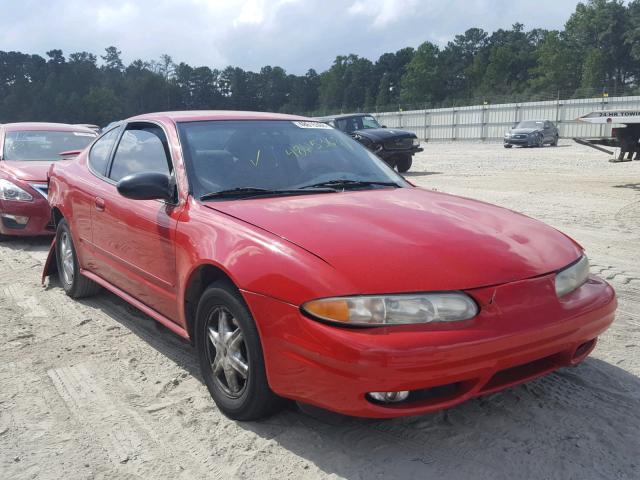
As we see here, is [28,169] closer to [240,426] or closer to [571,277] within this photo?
[240,426]

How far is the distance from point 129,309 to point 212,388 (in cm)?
196

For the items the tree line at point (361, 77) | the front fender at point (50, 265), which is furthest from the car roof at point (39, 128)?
the tree line at point (361, 77)

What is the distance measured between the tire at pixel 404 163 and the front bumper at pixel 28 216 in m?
10.5

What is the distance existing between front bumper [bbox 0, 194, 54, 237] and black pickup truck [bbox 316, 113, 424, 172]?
8572 millimetres

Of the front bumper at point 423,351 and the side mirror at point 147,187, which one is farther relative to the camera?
the side mirror at point 147,187

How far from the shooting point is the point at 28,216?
289 inches

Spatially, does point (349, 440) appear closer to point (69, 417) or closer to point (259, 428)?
point (259, 428)

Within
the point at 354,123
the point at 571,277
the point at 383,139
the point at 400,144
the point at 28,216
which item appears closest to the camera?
the point at 571,277

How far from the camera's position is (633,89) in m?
39.8

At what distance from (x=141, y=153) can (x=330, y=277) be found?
2.15m

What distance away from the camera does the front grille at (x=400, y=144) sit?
50.9 feet

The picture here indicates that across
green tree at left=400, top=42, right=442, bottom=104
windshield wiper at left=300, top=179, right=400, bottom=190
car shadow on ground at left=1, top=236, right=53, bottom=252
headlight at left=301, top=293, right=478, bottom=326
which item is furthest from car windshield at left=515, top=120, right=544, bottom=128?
green tree at left=400, top=42, right=442, bottom=104

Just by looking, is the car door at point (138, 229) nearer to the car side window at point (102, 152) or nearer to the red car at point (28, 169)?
the car side window at point (102, 152)

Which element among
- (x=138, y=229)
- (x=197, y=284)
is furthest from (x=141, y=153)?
(x=197, y=284)
